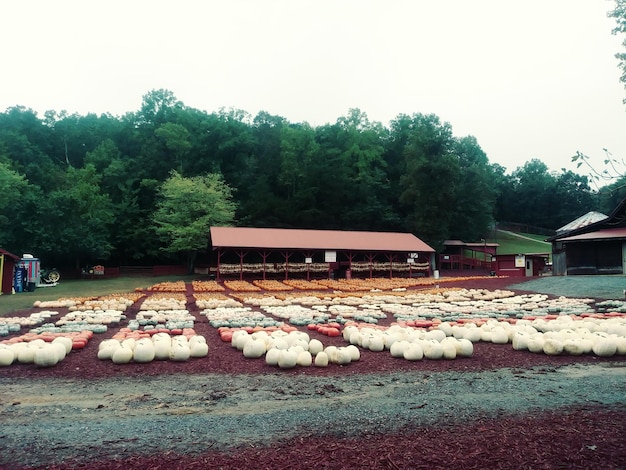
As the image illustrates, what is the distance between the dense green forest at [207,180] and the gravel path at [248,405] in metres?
40.9

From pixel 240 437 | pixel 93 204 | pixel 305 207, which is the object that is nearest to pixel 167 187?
pixel 93 204

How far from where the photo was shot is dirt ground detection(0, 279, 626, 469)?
4195 mm

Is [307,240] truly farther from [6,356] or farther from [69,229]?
[6,356]

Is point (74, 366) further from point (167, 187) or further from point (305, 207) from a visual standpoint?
point (305, 207)

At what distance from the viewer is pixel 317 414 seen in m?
5.43

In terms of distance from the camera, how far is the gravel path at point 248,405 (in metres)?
4.64

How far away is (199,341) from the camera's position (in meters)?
8.73

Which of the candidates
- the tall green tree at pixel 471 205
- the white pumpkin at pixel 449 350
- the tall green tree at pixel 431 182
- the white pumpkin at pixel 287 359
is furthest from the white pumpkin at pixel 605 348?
the tall green tree at pixel 471 205

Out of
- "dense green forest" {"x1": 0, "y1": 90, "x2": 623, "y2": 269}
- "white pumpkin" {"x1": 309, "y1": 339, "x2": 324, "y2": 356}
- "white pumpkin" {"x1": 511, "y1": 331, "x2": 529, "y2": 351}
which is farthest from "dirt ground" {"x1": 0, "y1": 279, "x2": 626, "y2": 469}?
"dense green forest" {"x1": 0, "y1": 90, "x2": 623, "y2": 269}

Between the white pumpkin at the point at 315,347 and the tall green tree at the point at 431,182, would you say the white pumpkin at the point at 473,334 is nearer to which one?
the white pumpkin at the point at 315,347

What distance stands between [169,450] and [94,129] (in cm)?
8193

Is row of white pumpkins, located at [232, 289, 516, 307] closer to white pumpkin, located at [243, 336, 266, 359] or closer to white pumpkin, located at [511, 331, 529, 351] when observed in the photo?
white pumpkin, located at [511, 331, 529, 351]

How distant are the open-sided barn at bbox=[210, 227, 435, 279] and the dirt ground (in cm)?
2727

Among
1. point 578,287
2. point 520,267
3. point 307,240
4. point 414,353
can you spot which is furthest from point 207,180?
point 414,353
